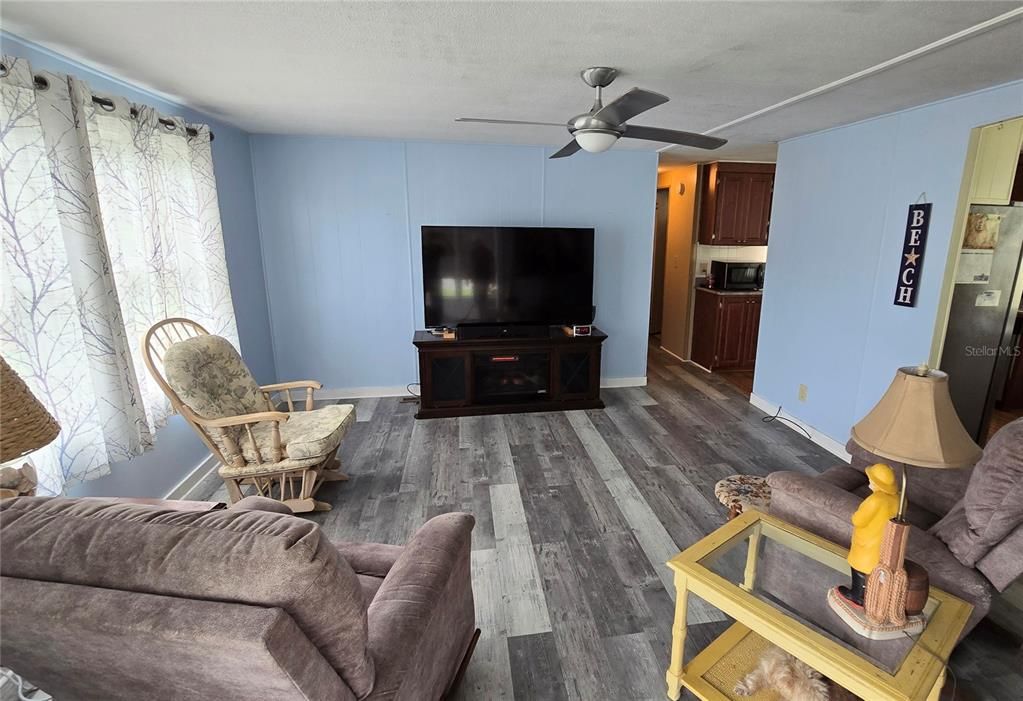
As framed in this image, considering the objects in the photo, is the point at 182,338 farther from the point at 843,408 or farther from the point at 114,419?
the point at 843,408

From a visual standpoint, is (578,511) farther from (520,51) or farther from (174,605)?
(520,51)

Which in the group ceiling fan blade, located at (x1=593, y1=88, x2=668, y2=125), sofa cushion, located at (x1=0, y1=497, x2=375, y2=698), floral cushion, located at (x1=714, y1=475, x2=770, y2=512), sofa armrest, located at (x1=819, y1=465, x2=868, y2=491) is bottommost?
floral cushion, located at (x1=714, y1=475, x2=770, y2=512)

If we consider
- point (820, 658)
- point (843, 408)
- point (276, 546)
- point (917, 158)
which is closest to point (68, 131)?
point (276, 546)

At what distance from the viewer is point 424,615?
124cm

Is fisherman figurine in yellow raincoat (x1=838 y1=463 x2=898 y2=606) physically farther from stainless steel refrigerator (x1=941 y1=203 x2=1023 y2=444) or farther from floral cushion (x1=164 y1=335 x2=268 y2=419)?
floral cushion (x1=164 y1=335 x2=268 y2=419)

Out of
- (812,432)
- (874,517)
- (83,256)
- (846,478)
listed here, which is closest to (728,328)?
(812,432)

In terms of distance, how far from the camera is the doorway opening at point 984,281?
2564 mm

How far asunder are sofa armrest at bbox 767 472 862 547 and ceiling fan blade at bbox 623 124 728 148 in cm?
149

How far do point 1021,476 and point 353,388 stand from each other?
4.40 metres

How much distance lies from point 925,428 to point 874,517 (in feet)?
0.99

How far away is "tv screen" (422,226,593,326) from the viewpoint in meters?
4.03

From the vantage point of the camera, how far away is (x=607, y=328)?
188 inches

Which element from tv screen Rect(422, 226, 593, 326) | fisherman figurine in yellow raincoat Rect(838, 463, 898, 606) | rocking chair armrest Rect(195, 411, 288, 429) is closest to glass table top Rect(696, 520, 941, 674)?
fisherman figurine in yellow raincoat Rect(838, 463, 898, 606)

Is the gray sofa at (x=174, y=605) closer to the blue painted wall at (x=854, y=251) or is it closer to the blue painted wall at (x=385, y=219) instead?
the blue painted wall at (x=854, y=251)
